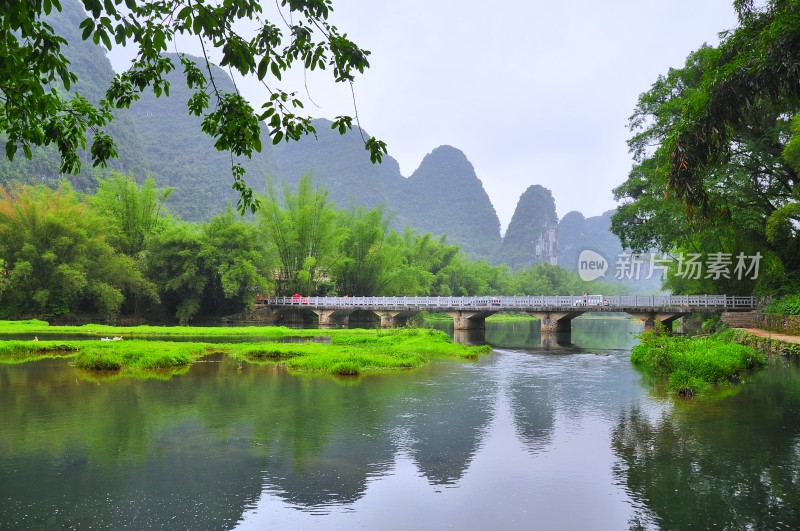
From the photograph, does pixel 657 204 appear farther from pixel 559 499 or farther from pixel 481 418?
pixel 559 499

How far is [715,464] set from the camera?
840 cm

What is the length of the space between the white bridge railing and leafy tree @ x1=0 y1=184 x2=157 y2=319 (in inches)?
595

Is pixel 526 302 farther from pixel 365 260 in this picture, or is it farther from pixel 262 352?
pixel 262 352

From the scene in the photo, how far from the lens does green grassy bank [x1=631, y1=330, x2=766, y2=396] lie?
15.3m

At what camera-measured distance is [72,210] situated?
132 ft

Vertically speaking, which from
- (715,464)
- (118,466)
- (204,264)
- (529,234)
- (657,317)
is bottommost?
(118,466)

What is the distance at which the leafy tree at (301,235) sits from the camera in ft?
173

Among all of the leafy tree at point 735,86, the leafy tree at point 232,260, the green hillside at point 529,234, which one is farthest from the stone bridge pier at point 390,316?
the green hillside at point 529,234

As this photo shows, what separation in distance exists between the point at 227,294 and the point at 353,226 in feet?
52.6

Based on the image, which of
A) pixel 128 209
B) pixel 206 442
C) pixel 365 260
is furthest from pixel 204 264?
pixel 206 442

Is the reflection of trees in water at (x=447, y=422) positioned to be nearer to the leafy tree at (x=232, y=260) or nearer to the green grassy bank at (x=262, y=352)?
the green grassy bank at (x=262, y=352)

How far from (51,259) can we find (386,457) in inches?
1435

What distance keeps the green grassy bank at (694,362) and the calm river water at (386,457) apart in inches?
40.3

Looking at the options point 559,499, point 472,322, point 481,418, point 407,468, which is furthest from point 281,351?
point 472,322
